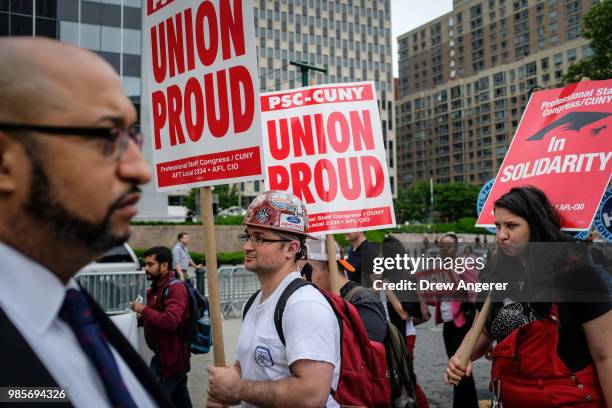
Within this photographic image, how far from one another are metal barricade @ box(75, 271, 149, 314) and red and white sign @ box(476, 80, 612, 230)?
20.8ft

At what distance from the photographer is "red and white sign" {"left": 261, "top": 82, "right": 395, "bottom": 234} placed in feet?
15.3

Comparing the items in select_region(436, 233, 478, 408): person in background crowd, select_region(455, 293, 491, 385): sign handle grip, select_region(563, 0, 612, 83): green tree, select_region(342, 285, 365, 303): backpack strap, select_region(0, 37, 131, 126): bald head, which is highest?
select_region(563, 0, 612, 83): green tree

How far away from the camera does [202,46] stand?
3018 mm

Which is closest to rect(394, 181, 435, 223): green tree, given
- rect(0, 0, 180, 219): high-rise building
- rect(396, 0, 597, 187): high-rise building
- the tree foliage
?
the tree foliage

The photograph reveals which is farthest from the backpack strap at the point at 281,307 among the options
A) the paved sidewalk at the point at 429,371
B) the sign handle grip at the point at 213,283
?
the paved sidewalk at the point at 429,371

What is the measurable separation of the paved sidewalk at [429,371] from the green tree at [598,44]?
1592cm

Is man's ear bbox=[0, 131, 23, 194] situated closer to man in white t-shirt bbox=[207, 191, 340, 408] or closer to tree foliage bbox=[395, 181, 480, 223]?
man in white t-shirt bbox=[207, 191, 340, 408]

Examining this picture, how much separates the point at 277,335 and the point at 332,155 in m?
2.62

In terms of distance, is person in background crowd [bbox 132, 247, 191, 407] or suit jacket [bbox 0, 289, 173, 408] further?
person in background crowd [bbox 132, 247, 191, 407]

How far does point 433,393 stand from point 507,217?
4243 millimetres

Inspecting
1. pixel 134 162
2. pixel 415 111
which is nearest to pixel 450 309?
pixel 134 162

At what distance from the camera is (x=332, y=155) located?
4742 millimetres

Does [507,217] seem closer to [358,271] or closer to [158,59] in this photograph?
[158,59]

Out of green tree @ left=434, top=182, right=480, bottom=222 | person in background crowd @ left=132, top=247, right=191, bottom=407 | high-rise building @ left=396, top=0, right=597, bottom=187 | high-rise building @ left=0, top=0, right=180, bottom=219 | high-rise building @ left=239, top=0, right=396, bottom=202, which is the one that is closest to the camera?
person in background crowd @ left=132, top=247, right=191, bottom=407
